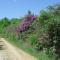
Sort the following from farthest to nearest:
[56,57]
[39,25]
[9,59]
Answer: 1. [39,25]
2. [9,59]
3. [56,57]

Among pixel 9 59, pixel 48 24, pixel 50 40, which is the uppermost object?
pixel 48 24

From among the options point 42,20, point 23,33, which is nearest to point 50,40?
point 42,20

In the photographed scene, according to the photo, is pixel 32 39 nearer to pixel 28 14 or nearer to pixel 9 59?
pixel 9 59

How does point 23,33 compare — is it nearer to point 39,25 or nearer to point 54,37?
point 39,25

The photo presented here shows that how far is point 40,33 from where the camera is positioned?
1450 cm

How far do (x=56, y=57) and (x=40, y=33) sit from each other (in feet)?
7.37

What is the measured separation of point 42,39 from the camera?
14109 mm

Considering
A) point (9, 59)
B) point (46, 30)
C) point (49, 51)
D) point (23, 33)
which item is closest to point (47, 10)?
point (46, 30)

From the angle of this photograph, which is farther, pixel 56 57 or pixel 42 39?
pixel 42 39

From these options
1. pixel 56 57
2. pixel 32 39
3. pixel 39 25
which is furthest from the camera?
pixel 32 39

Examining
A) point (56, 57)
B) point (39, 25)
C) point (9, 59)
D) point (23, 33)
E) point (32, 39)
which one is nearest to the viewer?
point (56, 57)

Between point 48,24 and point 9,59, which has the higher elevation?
point 48,24

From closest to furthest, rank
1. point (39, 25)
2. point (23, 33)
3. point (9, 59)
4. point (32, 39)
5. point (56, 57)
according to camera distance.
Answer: point (56, 57)
point (9, 59)
point (39, 25)
point (32, 39)
point (23, 33)

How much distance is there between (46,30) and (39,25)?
218 centimetres
